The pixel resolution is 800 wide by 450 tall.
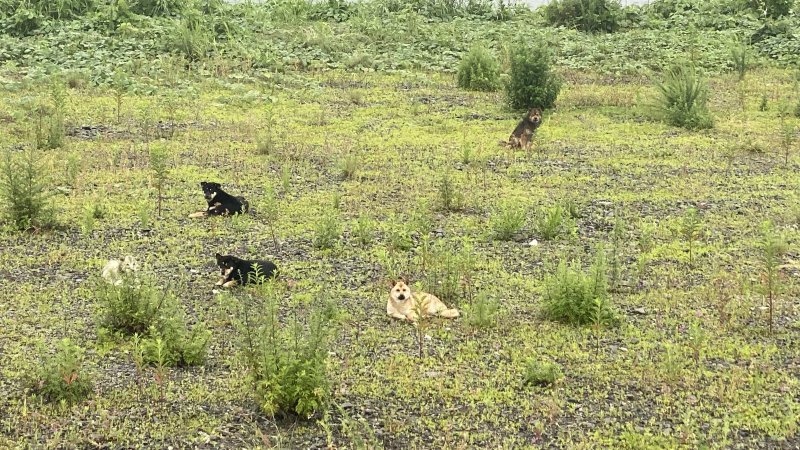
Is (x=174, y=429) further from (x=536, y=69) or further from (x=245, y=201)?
(x=536, y=69)

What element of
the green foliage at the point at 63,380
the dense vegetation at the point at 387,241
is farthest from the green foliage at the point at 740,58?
the green foliage at the point at 63,380

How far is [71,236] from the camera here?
9.61 metres

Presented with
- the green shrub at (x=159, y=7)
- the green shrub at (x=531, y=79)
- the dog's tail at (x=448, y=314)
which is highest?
the green shrub at (x=159, y=7)

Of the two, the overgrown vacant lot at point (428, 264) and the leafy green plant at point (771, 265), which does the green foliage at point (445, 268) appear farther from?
the leafy green plant at point (771, 265)

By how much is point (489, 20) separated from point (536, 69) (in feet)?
28.4

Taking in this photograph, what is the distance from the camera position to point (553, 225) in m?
9.64

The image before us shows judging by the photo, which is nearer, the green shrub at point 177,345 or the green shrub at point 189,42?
the green shrub at point 177,345

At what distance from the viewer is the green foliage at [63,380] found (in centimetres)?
591

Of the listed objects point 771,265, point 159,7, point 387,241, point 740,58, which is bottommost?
point 387,241

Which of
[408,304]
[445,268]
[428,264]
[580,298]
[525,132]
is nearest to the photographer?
[580,298]

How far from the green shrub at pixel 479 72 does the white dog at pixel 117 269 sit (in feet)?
36.5

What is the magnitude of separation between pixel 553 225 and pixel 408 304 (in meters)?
2.63

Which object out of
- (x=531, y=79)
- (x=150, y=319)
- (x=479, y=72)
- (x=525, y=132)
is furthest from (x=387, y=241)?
(x=479, y=72)

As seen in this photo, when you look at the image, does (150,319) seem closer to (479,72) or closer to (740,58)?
(479,72)
